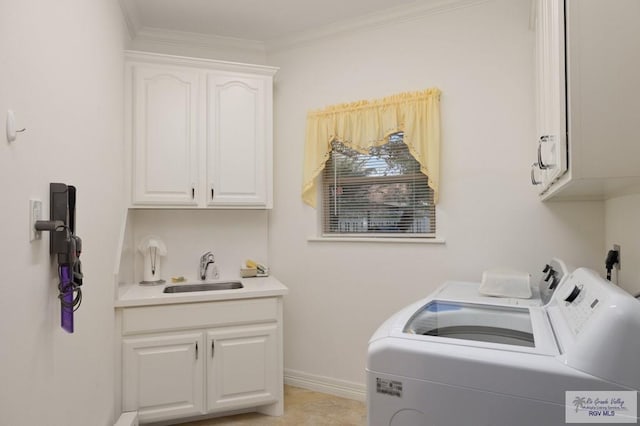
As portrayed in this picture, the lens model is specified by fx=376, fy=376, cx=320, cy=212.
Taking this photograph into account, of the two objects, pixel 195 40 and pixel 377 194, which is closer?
pixel 377 194

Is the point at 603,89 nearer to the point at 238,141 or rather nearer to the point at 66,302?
the point at 66,302

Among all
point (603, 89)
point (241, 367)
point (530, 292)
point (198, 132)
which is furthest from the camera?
point (198, 132)

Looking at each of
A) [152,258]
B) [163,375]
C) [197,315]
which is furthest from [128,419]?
[152,258]

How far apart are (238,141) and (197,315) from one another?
4.01 ft

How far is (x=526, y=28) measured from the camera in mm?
2268

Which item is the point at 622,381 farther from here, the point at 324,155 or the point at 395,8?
the point at 395,8

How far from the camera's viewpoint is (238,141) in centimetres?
271

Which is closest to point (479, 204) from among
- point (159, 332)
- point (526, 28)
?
point (526, 28)

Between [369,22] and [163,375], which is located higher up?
[369,22]

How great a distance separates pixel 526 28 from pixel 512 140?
674mm

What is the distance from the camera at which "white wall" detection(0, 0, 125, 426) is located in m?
1.04

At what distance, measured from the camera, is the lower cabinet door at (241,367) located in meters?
2.34

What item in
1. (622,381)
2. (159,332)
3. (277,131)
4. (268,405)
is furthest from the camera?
(277,131)

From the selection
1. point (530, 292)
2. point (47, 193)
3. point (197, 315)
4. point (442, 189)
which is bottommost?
point (197, 315)
